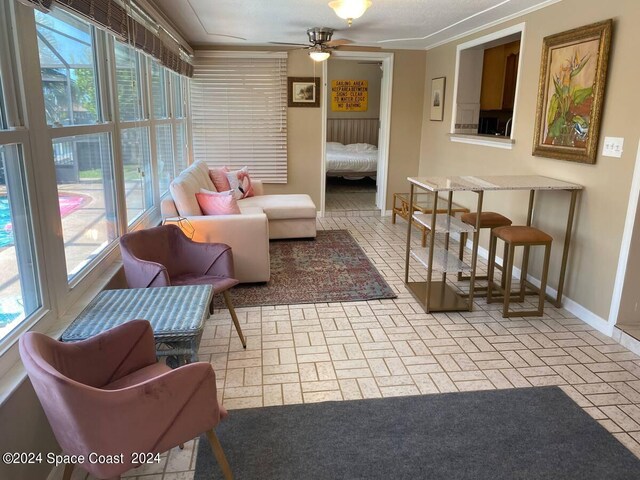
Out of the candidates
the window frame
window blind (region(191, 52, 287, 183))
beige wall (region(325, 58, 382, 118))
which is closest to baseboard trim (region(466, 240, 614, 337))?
the window frame

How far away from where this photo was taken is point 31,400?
164cm

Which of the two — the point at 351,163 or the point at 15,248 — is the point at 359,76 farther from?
the point at 15,248

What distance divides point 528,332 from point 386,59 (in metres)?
4.37

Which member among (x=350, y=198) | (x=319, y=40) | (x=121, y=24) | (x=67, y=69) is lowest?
(x=350, y=198)

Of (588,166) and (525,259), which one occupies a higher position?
(588,166)

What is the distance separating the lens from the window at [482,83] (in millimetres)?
5129

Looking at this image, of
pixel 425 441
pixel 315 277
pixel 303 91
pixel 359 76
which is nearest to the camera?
pixel 425 441

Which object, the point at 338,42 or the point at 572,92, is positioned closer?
the point at 572,92

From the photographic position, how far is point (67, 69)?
2.36 meters

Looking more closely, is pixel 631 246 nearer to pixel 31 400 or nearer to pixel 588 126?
pixel 588 126

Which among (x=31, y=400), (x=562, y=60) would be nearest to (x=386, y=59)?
(x=562, y=60)

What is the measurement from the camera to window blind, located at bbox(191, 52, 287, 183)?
19.9 feet

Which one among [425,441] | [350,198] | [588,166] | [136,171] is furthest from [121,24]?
[350,198]

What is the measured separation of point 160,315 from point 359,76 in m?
7.97
